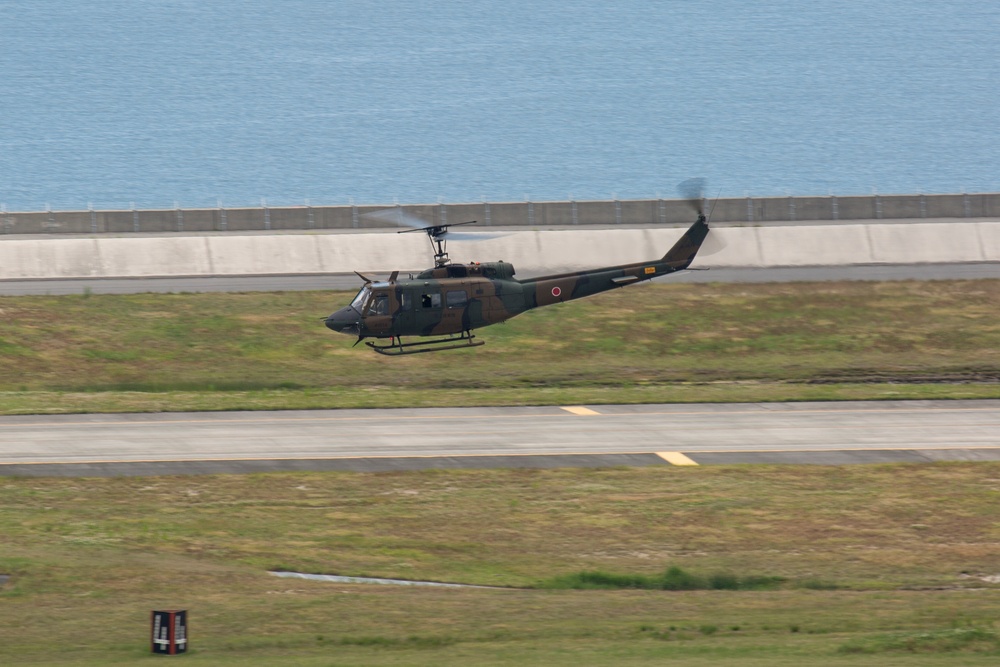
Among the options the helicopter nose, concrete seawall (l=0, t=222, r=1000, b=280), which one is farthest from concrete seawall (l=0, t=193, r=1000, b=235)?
the helicopter nose

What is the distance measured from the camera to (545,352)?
49.2 m

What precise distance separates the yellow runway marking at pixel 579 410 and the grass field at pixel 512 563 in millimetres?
7334

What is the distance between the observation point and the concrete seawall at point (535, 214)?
204ft

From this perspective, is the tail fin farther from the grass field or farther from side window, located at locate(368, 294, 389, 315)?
side window, located at locate(368, 294, 389, 315)

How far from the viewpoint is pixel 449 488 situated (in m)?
31.8

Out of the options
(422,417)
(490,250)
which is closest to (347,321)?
(422,417)

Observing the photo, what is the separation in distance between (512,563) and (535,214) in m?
39.6

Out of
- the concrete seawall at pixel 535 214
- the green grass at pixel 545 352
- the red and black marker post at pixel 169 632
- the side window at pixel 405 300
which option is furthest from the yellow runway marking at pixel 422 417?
the concrete seawall at pixel 535 214

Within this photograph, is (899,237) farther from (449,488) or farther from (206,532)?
(206,532)

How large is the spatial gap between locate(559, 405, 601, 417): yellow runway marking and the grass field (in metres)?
7.33

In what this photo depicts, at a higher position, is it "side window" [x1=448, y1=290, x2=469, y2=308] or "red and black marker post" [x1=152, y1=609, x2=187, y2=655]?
"side window" [x1=448, y1=290, x2=469, y2=308]

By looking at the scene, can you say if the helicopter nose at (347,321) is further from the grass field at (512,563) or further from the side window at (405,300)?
the grass field at (512,563)

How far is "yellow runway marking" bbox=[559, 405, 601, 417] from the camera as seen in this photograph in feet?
134

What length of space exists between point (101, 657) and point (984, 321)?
142 ft
